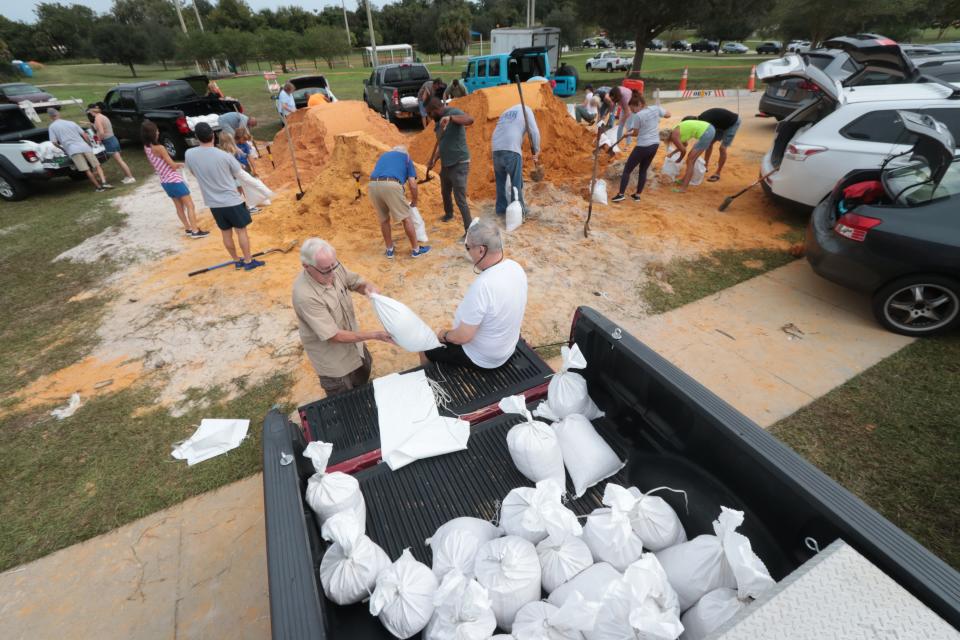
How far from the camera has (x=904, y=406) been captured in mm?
3240

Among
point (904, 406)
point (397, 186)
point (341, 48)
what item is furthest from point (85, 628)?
point (341, 48)

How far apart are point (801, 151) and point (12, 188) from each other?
14176 mm

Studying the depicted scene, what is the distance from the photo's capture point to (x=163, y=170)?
6.23 meters

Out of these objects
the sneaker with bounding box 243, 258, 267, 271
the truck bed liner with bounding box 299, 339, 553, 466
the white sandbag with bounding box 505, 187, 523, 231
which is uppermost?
the truck bed liner with bounding box 299, 339, 553, 466

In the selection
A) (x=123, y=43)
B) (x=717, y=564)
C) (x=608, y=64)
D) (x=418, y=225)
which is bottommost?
(x=418, y=225)

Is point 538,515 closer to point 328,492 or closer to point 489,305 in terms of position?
point 328,492

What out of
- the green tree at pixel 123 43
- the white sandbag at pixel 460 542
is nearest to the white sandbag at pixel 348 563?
the white sandbag at pixel 460 542

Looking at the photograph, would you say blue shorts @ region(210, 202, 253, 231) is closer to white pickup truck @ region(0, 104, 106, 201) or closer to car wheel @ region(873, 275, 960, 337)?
white pickup truck @ region(0, 104, 106, 201)

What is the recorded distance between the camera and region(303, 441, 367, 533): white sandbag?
186 cm

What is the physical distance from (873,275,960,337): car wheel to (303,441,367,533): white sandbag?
4.88 m

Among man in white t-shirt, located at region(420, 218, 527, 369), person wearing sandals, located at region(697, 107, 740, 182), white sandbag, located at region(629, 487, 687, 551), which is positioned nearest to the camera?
white sandbag, located at region(629, 487, 687, 551)

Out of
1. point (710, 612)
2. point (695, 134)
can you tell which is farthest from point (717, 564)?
point (695, 134)

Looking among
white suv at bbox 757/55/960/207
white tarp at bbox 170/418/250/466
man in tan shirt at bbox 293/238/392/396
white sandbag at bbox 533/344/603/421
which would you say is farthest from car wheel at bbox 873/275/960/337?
white tarp at bbox 170/418/250/466

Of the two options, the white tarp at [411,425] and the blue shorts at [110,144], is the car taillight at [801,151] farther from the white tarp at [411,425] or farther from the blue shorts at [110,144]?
the blue shorts at [110,144]
